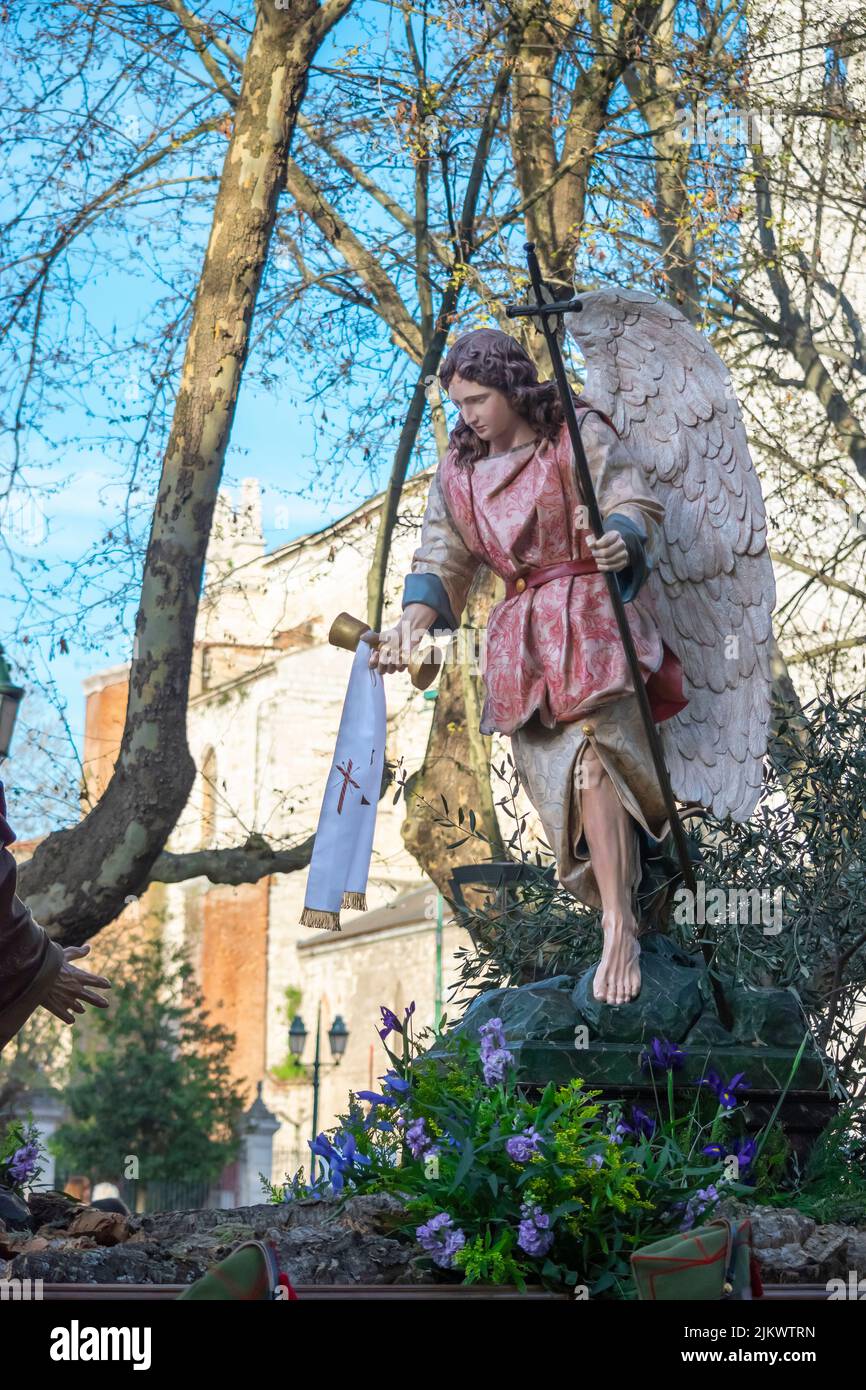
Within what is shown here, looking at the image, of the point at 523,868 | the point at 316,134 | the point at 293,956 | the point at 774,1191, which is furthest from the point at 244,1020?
the point at 774,1191

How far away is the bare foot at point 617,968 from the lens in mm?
5500

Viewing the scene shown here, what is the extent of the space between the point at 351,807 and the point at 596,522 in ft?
4.06

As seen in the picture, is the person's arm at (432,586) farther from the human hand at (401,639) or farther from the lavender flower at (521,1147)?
the lavender flower at (521,1147)

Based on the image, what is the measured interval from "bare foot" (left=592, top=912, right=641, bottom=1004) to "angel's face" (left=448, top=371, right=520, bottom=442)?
5.36 ft

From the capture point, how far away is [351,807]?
18.6 feet

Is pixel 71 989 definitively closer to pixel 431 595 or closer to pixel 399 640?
pixel 399 640

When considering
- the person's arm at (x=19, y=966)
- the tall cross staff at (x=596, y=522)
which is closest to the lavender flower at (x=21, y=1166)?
the person's arm at (x=19, y=966)

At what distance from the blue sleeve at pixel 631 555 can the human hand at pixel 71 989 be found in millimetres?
2065

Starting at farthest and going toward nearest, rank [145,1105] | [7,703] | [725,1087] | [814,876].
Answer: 1. [145,1105]
2. [7,703]
3. [814,876]
4. [725,1087]

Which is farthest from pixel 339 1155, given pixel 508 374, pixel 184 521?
pixel 184 521

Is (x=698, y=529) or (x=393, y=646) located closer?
(x=393, y=646)

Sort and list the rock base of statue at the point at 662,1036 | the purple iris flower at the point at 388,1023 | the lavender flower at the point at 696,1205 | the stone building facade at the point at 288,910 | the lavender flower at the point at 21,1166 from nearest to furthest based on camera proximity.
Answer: the lavender flower at the point at 696,1205 → the purple iris flower at the point at 388,1023 → the rock base of statue at the point at 662,1036 → the lavender flower at the point at 21,1166 → the stone building facade at the point at 288,910

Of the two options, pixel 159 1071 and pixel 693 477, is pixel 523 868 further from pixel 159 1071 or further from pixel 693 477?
pixel 159 1071
